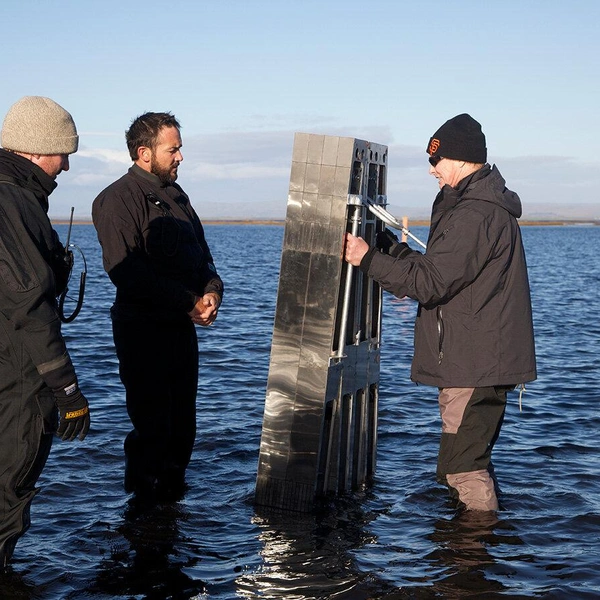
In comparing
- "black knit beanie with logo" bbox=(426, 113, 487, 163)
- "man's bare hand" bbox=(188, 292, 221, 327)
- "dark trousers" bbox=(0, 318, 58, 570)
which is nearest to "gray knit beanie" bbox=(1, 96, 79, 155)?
"dark trousers" bbox=(0, 318, 58, 570)

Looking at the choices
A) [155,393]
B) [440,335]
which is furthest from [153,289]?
[440,335]

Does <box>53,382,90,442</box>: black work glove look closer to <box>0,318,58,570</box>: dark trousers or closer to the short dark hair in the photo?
<box>0,318,58,570</box>: dark trousers

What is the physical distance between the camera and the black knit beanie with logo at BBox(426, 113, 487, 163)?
18.7ft

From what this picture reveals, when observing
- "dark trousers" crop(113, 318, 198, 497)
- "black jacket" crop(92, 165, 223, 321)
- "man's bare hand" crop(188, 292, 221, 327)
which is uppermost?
"black jacket" crop(92, 165, 223, 321)

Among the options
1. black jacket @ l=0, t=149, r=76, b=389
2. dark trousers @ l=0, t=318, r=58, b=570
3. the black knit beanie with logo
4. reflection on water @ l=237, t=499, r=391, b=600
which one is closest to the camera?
black jacket @ l=0, t=149, r=76, b=389

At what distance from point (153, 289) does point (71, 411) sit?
4.89 feet

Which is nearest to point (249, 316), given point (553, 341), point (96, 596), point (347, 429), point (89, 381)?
point (553, 341)

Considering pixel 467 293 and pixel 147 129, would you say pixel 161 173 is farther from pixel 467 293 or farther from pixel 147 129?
pixel 467 293

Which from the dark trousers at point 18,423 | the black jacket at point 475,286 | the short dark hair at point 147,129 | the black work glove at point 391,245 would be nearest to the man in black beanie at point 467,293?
the black jacket at point 475,286

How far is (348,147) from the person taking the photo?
5812 mm

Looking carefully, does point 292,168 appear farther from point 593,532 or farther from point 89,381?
point 89,381

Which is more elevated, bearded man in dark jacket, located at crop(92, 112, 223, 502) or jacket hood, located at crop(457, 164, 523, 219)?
jacket hood, located at crop(457, 164, 523, 219)

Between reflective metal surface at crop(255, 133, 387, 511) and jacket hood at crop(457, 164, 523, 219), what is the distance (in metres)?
0.72

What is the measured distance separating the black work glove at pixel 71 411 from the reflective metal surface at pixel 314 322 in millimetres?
1739
